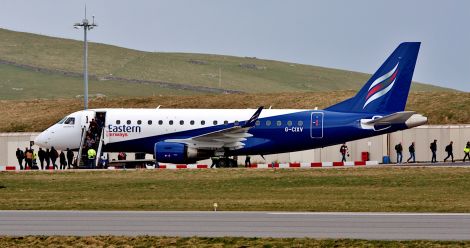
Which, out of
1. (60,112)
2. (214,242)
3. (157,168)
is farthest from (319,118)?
(60,112)

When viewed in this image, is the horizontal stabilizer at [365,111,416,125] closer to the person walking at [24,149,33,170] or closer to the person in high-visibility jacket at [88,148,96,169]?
the person in high-visibility jacket at [88,148,96,169]

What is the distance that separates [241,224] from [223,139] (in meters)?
30.8

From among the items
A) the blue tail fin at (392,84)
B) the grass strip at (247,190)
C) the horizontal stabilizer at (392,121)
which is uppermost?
the blue tail fin at (392,84)

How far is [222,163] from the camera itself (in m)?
60.0

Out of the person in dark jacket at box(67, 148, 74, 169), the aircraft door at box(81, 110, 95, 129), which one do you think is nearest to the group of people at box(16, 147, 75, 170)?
the person in dark jacket at box(67, 148, 74, 169)

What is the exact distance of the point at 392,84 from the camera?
2318 inches

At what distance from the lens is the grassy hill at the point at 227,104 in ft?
283

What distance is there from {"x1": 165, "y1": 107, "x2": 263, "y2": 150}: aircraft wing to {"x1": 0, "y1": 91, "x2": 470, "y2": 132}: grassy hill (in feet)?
92.4

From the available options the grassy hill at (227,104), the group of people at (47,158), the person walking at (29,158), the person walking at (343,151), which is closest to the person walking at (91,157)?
the group of people at (47,158)

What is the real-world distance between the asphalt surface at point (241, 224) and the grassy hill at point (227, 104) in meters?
53.8

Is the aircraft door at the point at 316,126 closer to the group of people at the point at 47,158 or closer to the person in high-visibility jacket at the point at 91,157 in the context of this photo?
the person in high-visibility jacket at the point at 91,157

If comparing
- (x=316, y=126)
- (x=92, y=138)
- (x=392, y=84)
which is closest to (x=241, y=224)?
(x=316, y=126)

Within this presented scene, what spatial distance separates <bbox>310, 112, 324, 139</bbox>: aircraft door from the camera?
59.1 meters

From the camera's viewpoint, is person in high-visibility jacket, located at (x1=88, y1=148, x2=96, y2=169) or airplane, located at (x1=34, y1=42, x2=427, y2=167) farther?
airplane, located at (x1=34, y1=42, x2=427, y2=167)
